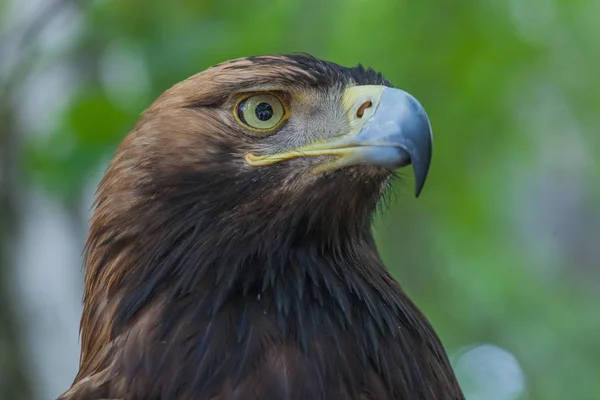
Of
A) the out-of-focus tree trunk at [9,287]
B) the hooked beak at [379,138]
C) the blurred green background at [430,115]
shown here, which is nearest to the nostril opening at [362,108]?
the hooked beak at [379,138]

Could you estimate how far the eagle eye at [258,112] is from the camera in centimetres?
221

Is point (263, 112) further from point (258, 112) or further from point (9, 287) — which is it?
point (9, 287)

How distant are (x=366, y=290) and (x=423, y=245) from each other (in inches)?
70.9

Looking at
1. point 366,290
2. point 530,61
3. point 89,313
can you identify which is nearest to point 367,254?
point 366,290

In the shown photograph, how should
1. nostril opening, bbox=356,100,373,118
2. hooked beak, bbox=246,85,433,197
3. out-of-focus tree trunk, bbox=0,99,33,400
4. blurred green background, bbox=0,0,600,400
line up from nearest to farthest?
hooked beak, bbox=246,85,433,197 → nostril opening, bbox=356,100,373,118 → blurred green background, bbox=0,0,600,400 → out-of-focus tree trunk, bbox=0,99,33,400

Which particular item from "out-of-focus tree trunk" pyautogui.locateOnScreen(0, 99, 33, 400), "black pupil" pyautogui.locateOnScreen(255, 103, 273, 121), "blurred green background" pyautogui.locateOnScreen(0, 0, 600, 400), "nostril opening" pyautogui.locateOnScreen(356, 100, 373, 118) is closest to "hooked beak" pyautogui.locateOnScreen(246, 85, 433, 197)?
"nostril opening" pyautogui.locateOnScreen(356, 100, 373, 118)

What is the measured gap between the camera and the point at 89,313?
7.39ft

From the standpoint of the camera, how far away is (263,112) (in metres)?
2.22

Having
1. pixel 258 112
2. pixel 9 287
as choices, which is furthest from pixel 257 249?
pixel 9 287

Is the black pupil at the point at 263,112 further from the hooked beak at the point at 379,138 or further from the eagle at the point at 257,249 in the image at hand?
the hooked beak at the point at 379,138

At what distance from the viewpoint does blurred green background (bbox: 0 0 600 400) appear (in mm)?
3545

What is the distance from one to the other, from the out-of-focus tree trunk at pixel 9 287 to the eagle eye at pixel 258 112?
7.02ft

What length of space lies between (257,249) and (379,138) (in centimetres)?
39

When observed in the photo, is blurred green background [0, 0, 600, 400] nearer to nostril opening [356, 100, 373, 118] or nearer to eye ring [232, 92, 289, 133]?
eye ring [232, 92, 289, 133]
